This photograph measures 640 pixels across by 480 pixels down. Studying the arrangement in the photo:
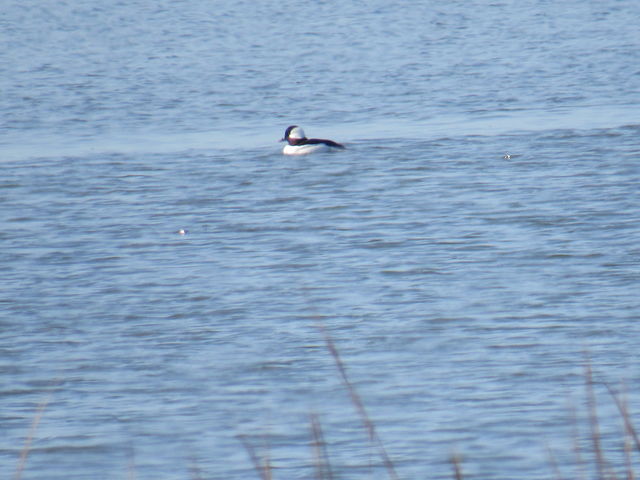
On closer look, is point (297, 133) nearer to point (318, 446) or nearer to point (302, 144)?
point (302, 144)

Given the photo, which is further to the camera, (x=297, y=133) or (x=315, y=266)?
(x=297, y=133)

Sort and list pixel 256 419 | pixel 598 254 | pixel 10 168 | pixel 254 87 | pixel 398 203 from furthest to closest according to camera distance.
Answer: pixel 254 87, pixel 10 168, pixel 398 203, pixel 598 254, pixel 256 419

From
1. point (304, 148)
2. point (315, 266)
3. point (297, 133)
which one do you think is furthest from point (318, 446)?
point (297, 133)

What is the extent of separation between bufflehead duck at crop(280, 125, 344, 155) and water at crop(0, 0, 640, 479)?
19 centimetres

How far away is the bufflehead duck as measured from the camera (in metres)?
16.7

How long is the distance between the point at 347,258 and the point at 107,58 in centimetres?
1843

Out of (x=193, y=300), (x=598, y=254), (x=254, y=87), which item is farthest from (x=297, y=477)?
(x=254, y=87)

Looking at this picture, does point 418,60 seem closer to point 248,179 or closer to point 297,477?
point 248,179

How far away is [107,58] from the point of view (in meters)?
28.4

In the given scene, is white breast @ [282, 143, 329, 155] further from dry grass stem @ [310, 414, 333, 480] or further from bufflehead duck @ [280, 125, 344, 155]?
dry grass stem @ [310, 414, 333, 480]

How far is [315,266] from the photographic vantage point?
10609 mm

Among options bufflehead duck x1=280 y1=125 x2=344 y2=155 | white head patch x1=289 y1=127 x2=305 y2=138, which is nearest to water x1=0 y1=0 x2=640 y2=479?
bufflehead duck x1=280 y1=125 x2=344 y2=155

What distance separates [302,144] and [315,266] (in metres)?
6.37

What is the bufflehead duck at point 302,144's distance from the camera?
16.7 meters
